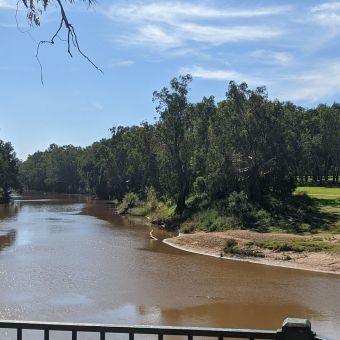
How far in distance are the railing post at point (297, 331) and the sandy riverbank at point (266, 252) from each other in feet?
87.3

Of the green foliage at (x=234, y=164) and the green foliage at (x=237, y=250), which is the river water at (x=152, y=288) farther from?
the green foliage at (x=234, y=164)

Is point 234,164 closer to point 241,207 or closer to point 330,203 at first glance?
point 241,207

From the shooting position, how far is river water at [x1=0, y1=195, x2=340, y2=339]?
66.4 feet

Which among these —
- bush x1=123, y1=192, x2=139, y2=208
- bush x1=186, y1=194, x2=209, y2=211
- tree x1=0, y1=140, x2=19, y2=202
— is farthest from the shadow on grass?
tree x1=0, y1=140, x2=19, y2=202

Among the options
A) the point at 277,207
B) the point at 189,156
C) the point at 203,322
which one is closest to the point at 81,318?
the point at 203,322

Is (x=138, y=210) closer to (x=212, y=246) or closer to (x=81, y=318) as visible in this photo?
(x=212, y=246)

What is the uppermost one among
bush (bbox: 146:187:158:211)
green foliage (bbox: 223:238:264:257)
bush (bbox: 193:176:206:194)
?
bush (bbox: 193:176:206:194)

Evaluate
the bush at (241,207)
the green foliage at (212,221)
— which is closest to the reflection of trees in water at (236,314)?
the green foliage at (212,221)

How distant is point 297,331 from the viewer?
15.6ft

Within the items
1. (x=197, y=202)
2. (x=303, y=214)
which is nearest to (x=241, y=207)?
(x=303, y=214)

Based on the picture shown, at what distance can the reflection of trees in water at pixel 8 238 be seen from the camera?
40662 mm

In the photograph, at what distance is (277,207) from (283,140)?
246 inches

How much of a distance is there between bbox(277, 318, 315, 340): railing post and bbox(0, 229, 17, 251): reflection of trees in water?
3695 cm

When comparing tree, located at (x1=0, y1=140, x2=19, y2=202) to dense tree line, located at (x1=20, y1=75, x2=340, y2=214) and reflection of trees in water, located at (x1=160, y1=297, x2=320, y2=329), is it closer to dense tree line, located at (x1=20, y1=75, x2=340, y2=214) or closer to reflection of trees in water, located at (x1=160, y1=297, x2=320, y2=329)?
dense tree line, located at (x1=20, y1=75, x2=340, y2=214)
